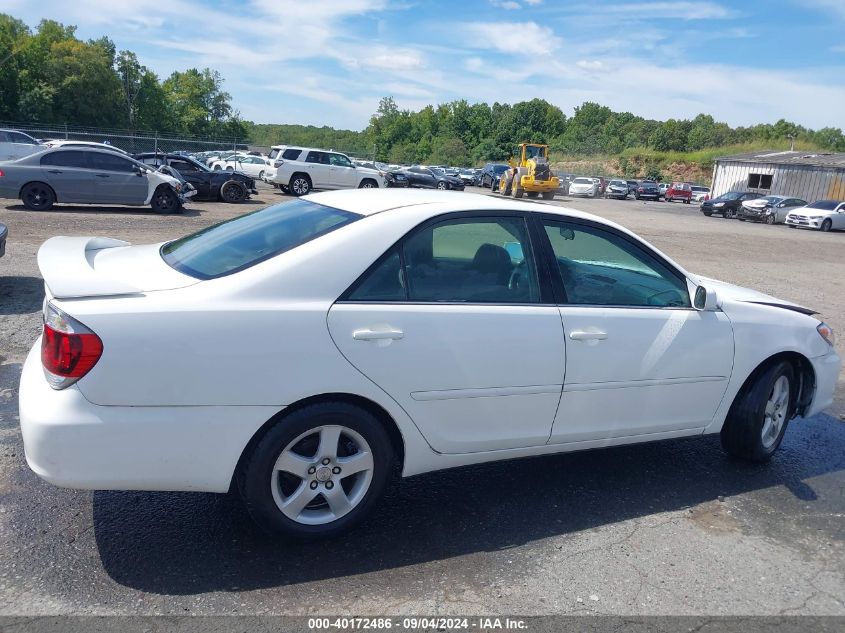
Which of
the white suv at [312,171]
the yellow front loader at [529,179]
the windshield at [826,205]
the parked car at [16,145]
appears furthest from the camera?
the yellow front loader at [529,179]

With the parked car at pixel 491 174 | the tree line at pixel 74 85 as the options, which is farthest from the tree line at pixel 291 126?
the parked car at pixel 491 174

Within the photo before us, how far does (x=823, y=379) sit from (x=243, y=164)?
32922mm

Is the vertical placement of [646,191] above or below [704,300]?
above

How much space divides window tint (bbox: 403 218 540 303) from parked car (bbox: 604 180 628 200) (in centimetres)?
4854

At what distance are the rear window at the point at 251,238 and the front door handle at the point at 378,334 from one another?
550 mm

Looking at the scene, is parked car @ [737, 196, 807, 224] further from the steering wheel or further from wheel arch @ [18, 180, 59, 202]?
the steering wheel

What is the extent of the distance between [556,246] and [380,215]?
1025mm

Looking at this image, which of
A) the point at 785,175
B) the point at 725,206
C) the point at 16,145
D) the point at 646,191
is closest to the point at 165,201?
the point at 16,145

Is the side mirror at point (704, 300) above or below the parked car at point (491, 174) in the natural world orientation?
below

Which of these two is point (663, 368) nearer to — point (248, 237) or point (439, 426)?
point (439, 426)

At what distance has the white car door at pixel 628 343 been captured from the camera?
150 inches

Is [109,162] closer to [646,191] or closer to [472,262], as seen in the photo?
[472,262]

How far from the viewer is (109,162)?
1645 centimetres

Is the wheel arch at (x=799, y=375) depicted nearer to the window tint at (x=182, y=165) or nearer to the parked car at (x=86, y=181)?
the parked car at (x=86, y=181)
